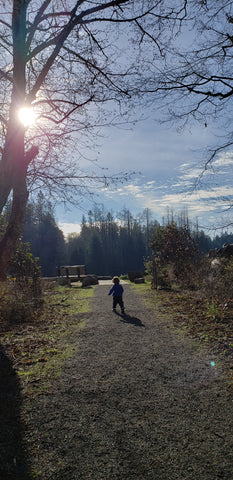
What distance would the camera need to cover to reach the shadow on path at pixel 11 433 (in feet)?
7.64

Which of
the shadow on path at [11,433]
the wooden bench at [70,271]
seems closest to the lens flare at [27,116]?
the shadow on path at [11,433]

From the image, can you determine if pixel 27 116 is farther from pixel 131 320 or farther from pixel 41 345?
pixel 131 320

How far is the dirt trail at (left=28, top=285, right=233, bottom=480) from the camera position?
2.34m

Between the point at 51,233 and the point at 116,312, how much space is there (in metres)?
45.2

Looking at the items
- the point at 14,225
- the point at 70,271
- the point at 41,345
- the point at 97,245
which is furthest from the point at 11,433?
the point at 97,245

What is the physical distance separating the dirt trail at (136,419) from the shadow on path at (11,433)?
0.13 m

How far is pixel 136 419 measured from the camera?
3.01 meters

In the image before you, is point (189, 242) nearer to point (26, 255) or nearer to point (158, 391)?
point (26, 255)

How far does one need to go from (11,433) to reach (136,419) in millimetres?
1253

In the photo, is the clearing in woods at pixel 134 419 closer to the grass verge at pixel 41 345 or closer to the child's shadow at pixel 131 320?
the grass verge at pixel 41 345

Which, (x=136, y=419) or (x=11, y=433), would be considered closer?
(x=11, y=433)

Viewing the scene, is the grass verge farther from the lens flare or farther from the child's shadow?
the lens flare

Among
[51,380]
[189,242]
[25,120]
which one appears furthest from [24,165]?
[189,242]

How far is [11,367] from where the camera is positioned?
15.2ft
